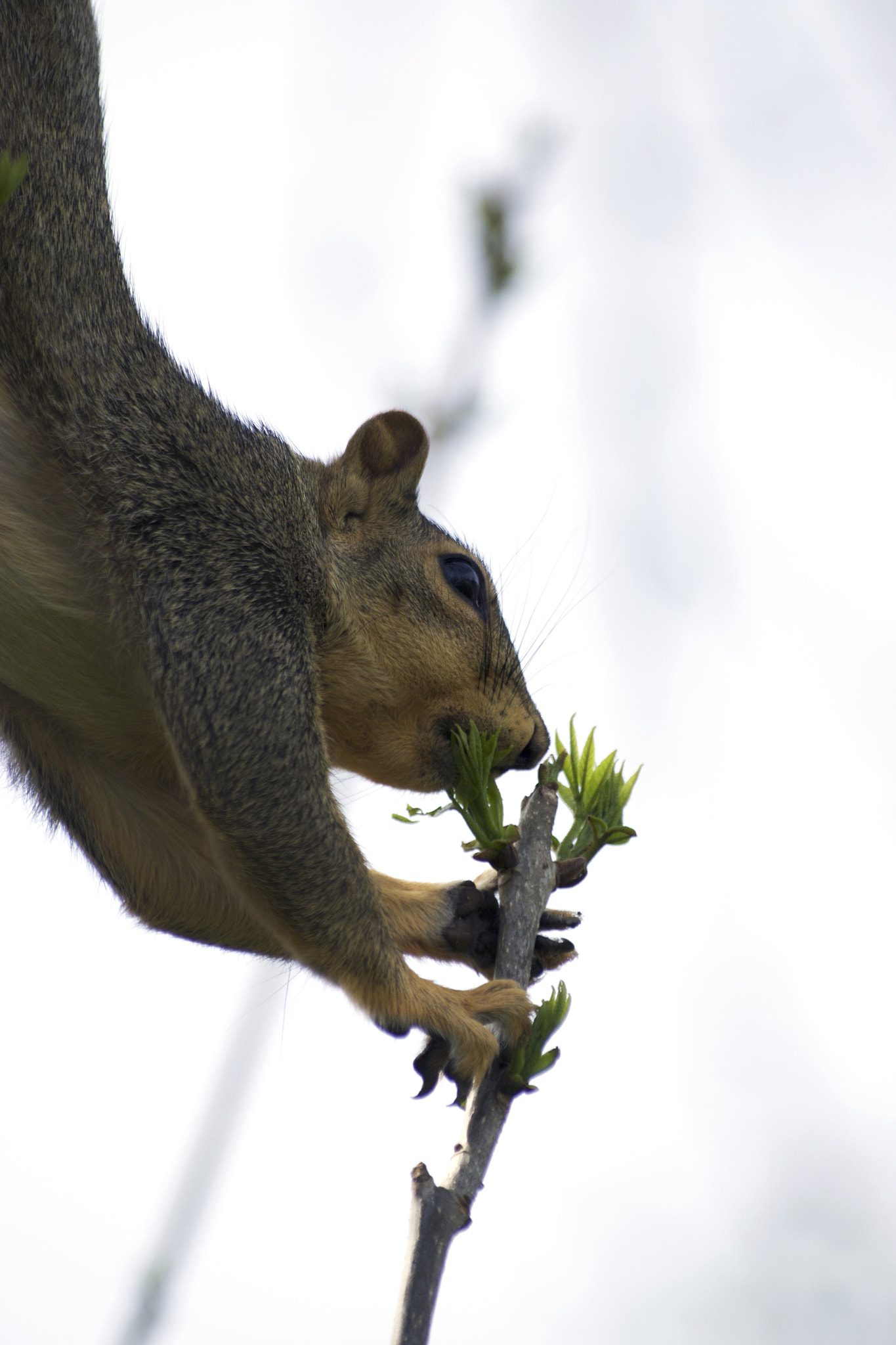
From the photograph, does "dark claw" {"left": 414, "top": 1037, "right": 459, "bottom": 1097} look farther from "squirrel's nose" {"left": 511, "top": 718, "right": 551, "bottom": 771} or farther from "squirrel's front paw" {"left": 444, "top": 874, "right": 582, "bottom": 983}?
"squirrel's nose" {"left": 511, "top": 718, "right": 551, "bottom": 771}

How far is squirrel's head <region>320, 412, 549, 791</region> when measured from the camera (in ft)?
13.7

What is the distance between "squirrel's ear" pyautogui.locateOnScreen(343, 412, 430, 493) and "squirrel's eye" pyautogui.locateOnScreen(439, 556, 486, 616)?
0.44m

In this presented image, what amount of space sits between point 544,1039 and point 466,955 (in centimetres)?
142

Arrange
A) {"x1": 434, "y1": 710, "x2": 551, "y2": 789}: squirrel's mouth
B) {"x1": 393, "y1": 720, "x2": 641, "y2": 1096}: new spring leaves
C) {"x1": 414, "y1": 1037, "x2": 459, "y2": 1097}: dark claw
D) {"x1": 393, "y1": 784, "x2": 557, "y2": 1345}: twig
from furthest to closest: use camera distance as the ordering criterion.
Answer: {"x1": 434, "y1": 710, "x2": 551, "y2": 789}: squirrel's mouth → {"x1": 414, "y1": 1037, "x2": 459, "y2": 1097}: dark claw → {"x1": 393, "y1": 720, "x2": 641, "y2": 1096}: new spring leaves → {"x1": 393, "y1": 784, "x2": 557, "y2": 1345}: twig

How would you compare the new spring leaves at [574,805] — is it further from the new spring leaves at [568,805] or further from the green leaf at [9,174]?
the green leaf at [9,174]

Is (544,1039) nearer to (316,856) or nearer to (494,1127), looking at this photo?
(494,1127)

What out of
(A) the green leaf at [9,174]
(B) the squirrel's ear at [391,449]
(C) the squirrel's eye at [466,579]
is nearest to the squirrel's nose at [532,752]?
(C) the squirrel's eye at [466,579]

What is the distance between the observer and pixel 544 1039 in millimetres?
2854

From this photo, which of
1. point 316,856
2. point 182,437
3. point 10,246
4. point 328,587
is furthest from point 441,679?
point 10,246

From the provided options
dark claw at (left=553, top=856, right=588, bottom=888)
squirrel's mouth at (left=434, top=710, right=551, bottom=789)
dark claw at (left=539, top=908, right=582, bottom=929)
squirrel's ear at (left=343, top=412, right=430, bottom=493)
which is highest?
squirrel's ear at (left=343, top=412, right=430, bottom=493)

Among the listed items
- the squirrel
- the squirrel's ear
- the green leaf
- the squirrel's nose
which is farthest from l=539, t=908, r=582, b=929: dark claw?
the green leaf

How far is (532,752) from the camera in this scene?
4141 millimetres

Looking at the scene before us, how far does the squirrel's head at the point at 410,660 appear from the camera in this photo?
4176mm

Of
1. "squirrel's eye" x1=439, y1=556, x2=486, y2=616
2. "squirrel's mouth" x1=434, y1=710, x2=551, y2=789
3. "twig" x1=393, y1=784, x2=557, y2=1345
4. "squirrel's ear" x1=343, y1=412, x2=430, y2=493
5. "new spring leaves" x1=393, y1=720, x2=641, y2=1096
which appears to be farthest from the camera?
"squirrel's ear" x1=343, y1=412, x2=430, y2=493
